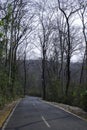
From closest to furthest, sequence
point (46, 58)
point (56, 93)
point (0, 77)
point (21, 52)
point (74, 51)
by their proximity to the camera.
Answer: point (0, 77)
point (56, 93)
point (74, 51)
point (46, 58)
point (21, 52)

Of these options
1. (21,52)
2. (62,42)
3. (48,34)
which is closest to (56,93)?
(62,42)

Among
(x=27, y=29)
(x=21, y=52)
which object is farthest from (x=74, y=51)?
(x=21, y=52)

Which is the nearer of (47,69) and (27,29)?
(27,29)

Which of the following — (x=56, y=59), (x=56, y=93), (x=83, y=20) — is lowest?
(x=56, y=93)

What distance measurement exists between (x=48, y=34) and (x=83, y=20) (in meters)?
17.8

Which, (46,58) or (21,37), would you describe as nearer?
(21,37)

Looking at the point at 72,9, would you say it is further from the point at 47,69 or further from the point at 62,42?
the point at 47,69

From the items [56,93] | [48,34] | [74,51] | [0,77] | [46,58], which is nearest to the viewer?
[0,77]

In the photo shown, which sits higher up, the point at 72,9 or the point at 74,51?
the point at 72,9

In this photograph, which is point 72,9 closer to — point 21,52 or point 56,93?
point 56,93

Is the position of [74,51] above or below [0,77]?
above

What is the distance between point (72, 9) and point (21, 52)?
3717 centimetres

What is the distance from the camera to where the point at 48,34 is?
2916 inches

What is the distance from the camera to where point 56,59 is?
80.9 m
